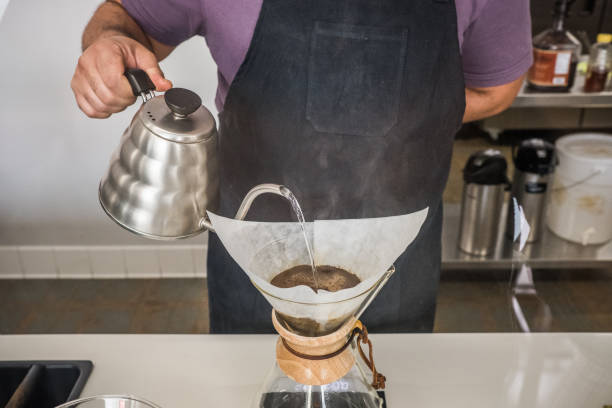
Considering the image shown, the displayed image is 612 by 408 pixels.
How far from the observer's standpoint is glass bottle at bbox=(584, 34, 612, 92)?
219 centimetres

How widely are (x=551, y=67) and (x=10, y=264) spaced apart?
2458 millimetres

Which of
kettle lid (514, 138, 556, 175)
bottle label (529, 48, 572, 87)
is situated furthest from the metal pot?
kettle lid (514, 138, 556, 175)

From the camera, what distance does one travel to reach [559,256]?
2484 millimetres

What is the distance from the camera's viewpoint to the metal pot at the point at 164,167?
0.86 m

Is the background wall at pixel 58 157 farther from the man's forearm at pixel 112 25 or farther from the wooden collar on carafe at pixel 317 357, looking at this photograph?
the wooden collar on carafe at pixel 317 357

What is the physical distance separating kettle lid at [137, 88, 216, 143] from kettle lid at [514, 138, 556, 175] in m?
1.80

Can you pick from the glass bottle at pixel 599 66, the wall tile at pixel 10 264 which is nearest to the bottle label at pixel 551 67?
the glass bottle at pixel 599 66

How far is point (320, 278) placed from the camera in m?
0.82

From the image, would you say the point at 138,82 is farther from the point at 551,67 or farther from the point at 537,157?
the point at 537,157

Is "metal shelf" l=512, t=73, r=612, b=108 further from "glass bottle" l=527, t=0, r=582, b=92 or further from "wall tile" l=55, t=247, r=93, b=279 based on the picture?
"wall tile" l=55, t=247, r=93, b=279

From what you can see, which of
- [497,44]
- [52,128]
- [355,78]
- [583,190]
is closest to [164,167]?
[355,78]

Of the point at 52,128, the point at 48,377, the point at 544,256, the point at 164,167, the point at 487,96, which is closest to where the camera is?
the point at 164,167

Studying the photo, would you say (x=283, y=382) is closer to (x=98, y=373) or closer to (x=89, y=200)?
(x=98, y=373)

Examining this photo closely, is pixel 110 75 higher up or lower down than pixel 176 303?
higher up
